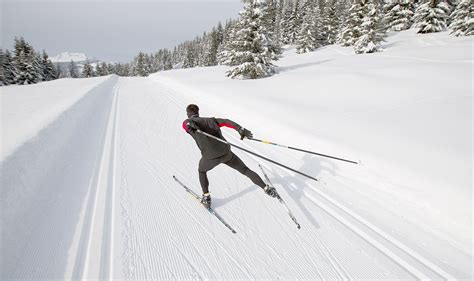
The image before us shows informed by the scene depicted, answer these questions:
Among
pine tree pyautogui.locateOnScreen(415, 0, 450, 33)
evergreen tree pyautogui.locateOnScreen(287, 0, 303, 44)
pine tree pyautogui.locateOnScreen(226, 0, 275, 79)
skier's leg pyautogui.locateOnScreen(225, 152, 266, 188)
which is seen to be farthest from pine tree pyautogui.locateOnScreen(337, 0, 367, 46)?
skier's leg pyautogui.locateOnScreen(225, 152, 266, 188)

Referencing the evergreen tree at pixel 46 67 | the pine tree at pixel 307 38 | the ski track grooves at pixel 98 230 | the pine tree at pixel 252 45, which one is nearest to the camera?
the ski track grooves at pixel 98 230

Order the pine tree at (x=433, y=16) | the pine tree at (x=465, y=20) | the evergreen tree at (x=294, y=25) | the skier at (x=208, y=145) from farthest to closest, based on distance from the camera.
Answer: the evergreen tree at (x=294, y=25) → the pine tree at (x=433, y=16) → the pine tree at (x=465, y=20) → the skier at (x=208, y=145)

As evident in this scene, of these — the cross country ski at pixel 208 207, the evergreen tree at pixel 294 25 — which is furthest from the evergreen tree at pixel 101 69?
the cross country ski at pixel 208 207

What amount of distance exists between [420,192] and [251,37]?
16.0 meters

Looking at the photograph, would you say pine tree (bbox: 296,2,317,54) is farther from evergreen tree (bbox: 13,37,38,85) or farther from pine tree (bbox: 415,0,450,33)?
evergreen tree (bbox: 13,37,38,85)

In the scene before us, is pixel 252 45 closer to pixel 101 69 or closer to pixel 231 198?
pixel 231 198

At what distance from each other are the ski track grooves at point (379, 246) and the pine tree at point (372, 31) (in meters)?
23.4

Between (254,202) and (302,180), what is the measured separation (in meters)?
1.28

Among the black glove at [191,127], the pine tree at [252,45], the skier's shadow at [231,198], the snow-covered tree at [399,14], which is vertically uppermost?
the snow-covered tree at [399,14]

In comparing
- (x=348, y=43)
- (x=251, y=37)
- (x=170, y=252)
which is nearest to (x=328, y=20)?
(x=348, y=43)

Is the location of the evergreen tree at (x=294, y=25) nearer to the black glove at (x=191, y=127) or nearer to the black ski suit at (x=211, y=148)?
the black ski suit at (x=211, y=148)

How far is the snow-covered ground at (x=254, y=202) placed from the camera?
111 inches

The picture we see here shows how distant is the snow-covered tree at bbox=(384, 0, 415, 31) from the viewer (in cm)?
2930

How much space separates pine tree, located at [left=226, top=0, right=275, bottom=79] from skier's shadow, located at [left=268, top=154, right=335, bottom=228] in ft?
42.4
